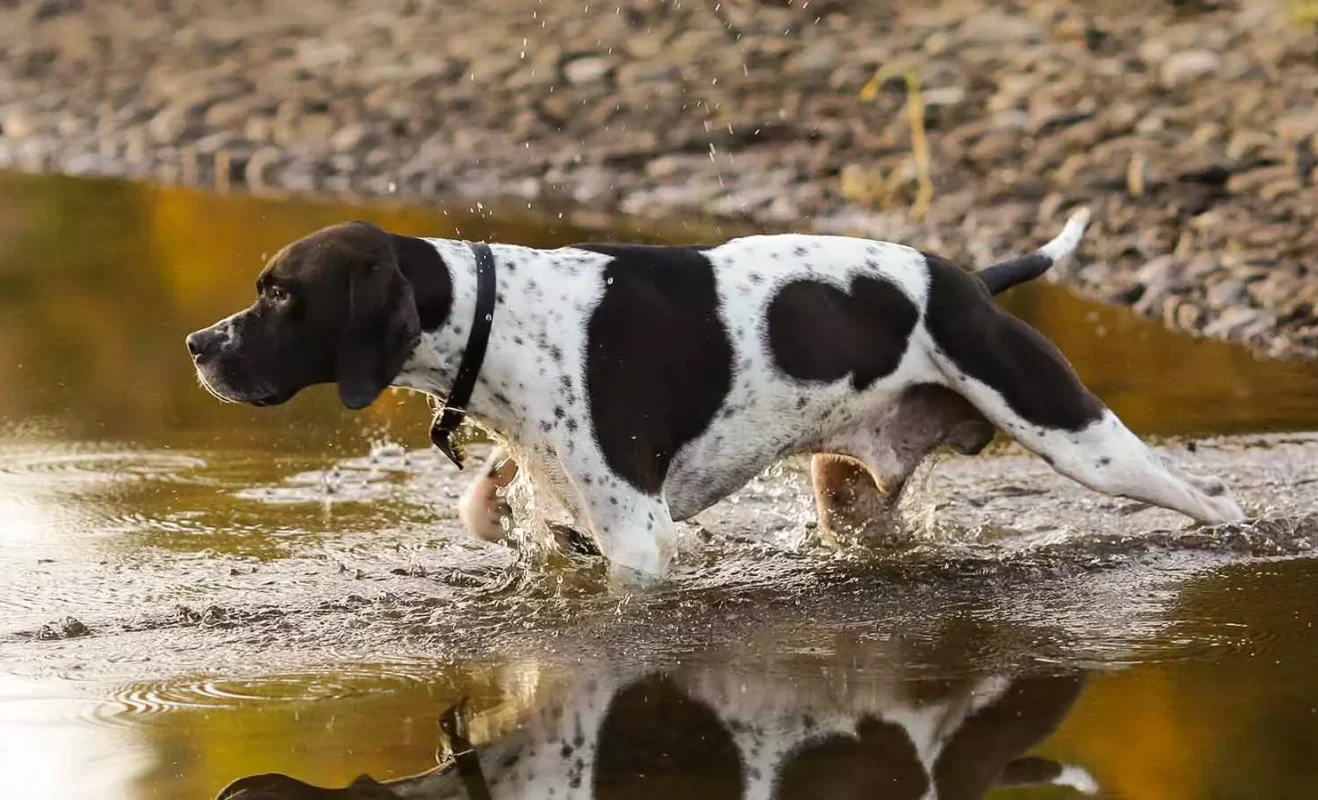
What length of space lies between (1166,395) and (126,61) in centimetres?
1014

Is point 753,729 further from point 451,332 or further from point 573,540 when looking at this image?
point 451,332

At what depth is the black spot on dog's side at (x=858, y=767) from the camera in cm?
441

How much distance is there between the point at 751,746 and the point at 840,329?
1.50m

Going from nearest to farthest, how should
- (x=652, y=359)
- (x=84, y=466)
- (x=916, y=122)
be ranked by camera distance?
1. (x=652, y=359)
2. (x=84, y=466)
3. (x=916, y=122)

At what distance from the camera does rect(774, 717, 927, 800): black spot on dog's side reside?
14.5 feet

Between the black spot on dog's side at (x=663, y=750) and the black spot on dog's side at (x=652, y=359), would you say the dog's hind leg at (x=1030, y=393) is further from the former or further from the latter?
the black spot on dog's side at (x=663, y=750)

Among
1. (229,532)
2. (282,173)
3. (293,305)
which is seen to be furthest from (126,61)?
(293,305)

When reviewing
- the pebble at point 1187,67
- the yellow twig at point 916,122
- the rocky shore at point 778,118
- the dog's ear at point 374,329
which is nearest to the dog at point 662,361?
the dog's ear at point 374,329

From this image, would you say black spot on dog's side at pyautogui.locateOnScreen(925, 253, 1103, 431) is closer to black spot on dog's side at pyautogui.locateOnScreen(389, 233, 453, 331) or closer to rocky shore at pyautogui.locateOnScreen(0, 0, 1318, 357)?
black spot on dog's side at pyautogui.locateOnScreen(389, 233, 453, 331)

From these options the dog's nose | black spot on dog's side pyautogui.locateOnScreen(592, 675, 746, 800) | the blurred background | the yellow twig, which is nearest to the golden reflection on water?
the blurred background

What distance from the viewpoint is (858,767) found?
456cm

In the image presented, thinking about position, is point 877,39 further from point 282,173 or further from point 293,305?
point 293,305

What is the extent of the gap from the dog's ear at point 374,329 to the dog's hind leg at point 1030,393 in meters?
1.45

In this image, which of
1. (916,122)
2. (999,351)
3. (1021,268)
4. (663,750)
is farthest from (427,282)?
(916,122)
